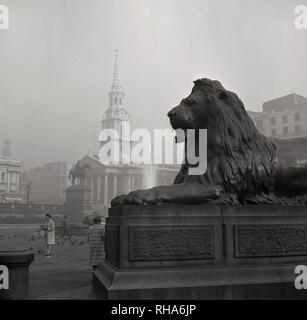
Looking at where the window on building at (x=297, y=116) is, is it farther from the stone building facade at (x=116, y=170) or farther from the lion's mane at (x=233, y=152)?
the lion's mane at (x=233, y=152)

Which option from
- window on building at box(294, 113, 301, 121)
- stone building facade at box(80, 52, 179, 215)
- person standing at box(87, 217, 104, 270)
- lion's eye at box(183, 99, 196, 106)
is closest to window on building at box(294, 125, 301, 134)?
window on building at box(294, 113, 301, 121)

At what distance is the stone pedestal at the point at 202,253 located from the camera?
3715 millimetres

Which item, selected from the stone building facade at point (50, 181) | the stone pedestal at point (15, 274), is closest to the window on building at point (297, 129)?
the stone pedestal at point (15, 274)

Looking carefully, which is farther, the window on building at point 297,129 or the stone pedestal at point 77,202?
the window on building at point 297,129

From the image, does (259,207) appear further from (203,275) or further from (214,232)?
(203,275)

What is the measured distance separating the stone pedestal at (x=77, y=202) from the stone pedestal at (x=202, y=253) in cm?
3314

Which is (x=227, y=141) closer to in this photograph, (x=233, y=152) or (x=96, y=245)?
(x=233, y=152)

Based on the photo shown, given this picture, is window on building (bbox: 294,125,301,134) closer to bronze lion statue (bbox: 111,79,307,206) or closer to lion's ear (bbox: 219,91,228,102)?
bronze lion statue (bbox: 111,79,307,206)

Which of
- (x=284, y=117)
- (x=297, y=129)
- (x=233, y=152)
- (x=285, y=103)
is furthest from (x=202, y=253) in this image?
(x=285, y=103)

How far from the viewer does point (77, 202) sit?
121 ft

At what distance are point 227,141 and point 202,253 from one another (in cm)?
140

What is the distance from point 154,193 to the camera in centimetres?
408

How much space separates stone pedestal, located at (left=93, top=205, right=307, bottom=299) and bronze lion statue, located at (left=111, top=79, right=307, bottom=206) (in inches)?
9.5
